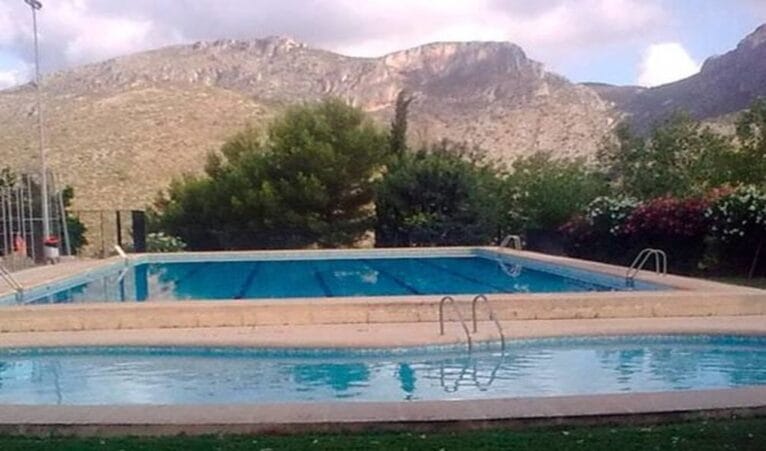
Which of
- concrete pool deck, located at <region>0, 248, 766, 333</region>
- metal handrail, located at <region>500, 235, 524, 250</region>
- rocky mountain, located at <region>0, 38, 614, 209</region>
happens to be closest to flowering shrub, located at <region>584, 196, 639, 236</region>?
metal handrail, located at <region>500, 235, 524, 250</region>

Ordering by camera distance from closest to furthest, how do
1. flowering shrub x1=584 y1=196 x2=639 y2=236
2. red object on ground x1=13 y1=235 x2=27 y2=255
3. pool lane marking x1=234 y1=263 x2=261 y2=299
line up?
pool lane marking x1=234 y1=263 x2=261 y2=299 < flowering shrub x1=584 y1=196 x2=639 y2=236 < red object on ground x1=13 y1=235 x2=27 y2=255

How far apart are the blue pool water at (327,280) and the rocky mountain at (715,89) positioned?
86.4 ft

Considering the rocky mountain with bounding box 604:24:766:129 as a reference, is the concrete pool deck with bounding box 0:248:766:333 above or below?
below

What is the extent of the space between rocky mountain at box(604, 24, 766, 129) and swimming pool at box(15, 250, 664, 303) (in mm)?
25682

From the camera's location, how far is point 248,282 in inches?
754

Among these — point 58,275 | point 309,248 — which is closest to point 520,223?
point 309,248

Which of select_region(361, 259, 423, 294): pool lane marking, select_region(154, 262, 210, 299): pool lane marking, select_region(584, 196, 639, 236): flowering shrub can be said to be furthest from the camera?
select_region(584, 196, 639, 236): flowering shrub

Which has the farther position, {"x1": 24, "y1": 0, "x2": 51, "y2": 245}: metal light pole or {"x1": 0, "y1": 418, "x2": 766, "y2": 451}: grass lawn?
{"x1": 24, "y1": 0, "x2": 51, "y2": 245}: metal light pole

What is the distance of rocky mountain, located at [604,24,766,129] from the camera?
45562 millimetres

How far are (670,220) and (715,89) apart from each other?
32.7m

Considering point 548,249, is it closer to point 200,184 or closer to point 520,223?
point 520,223

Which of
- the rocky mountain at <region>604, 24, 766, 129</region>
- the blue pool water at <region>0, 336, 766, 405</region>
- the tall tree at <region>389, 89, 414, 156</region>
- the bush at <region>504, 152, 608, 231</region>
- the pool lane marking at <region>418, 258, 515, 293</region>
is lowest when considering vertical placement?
the blue pool water at <region>0, 336, 766, 405</region>

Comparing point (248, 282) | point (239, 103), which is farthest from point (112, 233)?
point (239, 103)

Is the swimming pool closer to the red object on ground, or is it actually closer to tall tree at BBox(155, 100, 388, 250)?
the red object on ground
